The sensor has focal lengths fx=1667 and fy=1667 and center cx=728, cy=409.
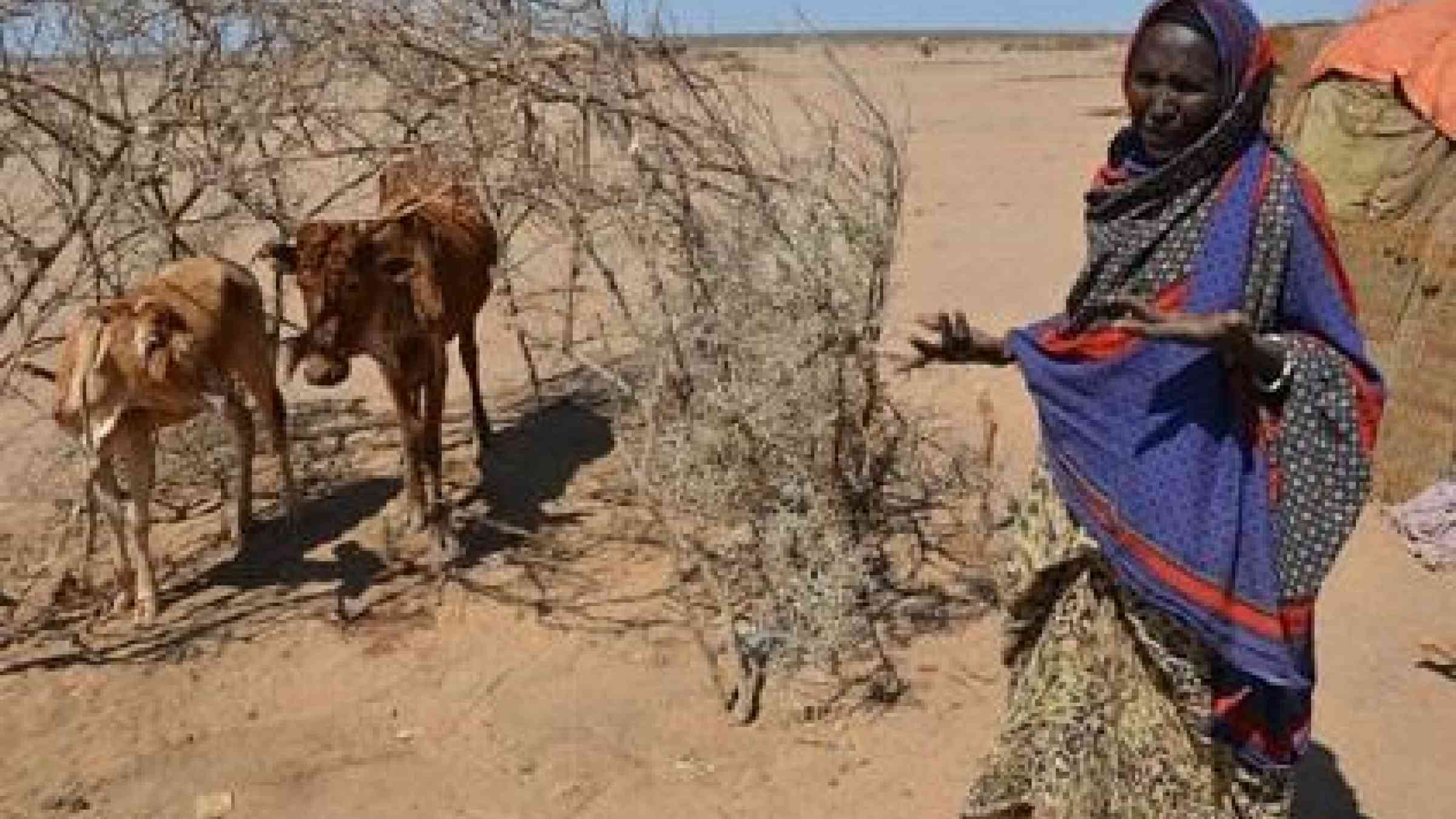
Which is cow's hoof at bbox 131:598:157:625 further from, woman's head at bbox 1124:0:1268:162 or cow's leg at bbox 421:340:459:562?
woman's head at bbox 1124:0:1268:162

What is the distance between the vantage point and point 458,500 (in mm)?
7043

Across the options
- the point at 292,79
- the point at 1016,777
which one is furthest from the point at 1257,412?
the point at 292,79

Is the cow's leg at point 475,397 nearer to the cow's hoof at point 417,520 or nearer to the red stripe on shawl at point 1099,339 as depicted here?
the cow's hoof at point 417,520

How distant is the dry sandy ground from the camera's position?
4.66 meters

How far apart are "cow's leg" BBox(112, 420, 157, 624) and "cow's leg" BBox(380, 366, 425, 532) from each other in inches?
34.6

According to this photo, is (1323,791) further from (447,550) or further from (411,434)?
(411,434)

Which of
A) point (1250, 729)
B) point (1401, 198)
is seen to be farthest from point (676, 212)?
point (1401, 198)

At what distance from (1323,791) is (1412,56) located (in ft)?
13.2

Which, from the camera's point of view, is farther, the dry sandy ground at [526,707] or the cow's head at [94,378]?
the cow's head at [94,378]

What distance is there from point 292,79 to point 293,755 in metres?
2.34

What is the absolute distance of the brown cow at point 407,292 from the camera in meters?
5.78

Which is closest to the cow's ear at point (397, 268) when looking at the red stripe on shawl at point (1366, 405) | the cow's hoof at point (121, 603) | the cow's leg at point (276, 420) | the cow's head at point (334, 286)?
the cow's head at point (334, 286)

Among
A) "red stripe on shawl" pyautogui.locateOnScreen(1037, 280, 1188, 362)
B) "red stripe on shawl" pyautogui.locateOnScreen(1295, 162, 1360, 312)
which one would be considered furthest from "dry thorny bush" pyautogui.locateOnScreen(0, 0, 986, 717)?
"red stripe on shawl" pyautogui.locateOnScreen(1295, 162, 1360, 312)

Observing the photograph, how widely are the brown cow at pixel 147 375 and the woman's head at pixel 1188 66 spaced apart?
3.96 meters
